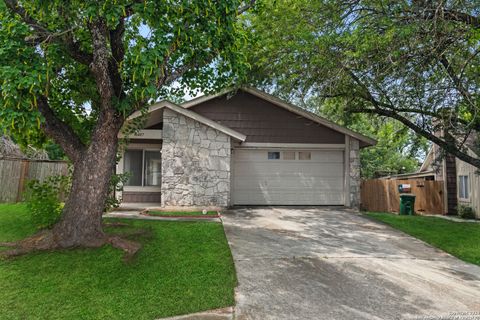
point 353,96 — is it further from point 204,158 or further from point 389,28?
point 204,158

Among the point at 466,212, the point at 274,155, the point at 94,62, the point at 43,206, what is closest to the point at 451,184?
the point at 466,212

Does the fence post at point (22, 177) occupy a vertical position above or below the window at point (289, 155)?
below

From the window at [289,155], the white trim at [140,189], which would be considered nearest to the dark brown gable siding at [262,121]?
the window at [289,155]

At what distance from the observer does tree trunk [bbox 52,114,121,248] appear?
5.24m

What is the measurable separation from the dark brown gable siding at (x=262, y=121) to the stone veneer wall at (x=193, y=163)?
1.50 m

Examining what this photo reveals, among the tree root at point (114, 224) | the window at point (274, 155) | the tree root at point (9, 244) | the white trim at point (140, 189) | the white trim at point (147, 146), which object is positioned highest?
the white trim at point (147, 146)

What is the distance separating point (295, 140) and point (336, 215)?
3205mm

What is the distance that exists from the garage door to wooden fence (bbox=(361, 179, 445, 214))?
2.63 m

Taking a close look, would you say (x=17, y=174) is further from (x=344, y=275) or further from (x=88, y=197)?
(x=344, y=275)

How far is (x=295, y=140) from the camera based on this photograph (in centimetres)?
1146

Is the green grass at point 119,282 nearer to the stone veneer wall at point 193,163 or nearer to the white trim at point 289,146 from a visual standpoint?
the stone veneer wall at point 193,163

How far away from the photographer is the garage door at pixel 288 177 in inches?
450

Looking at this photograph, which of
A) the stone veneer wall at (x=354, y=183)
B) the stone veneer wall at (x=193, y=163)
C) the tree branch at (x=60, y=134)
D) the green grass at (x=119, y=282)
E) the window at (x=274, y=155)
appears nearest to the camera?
the green grass at (x=119, y=282)

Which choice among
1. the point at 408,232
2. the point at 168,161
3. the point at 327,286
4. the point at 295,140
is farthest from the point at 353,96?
the point at 327,286
